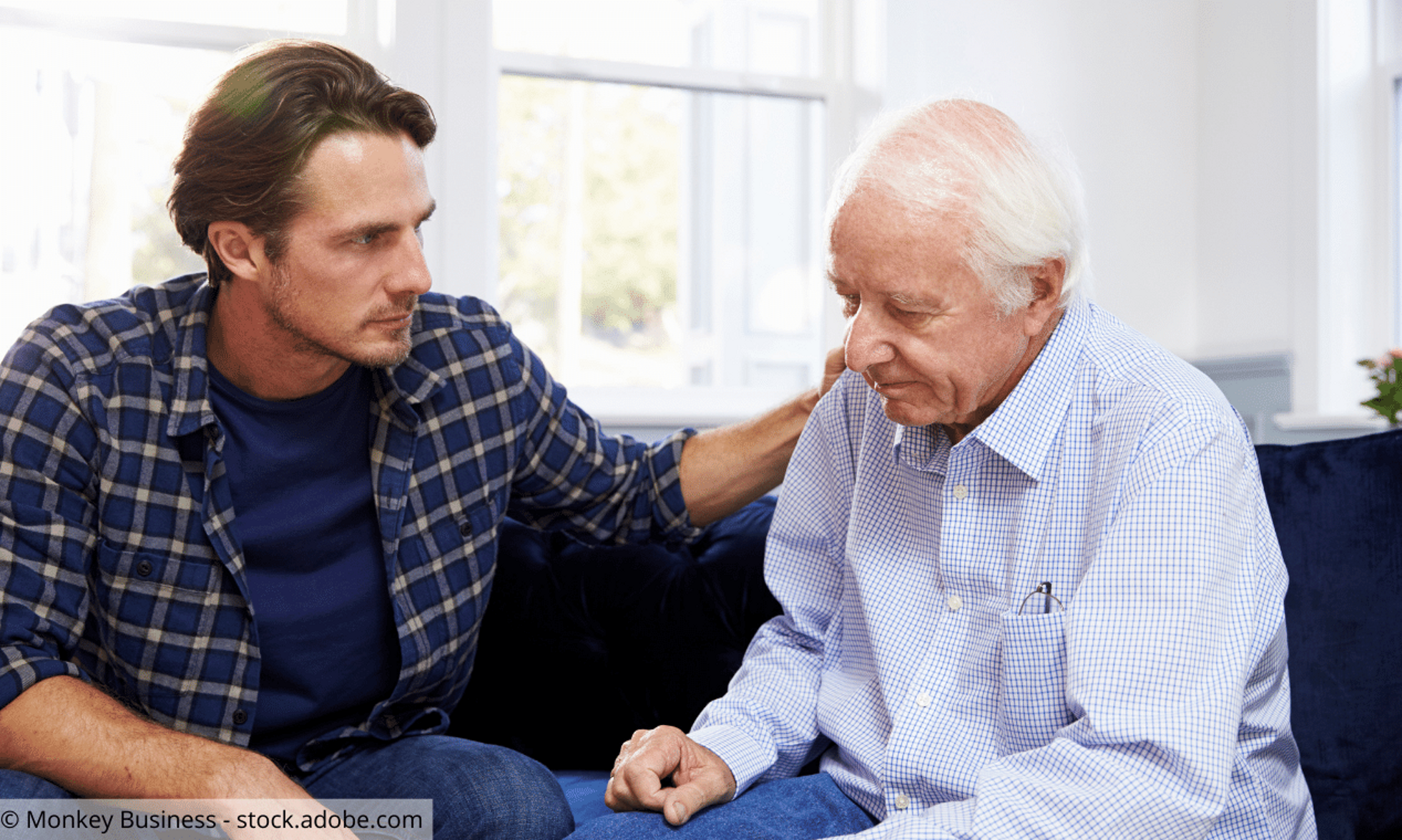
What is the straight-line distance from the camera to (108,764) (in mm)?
1171

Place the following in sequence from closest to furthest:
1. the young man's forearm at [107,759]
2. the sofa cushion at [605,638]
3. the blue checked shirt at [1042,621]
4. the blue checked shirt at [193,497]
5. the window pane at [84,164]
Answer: the blue checked shirt at [1042,621]
the young man's forearm at [107,759]
the blue checked shirt at [193,497]
the sofa cushion at [605,638]
the window pane at [84,164]

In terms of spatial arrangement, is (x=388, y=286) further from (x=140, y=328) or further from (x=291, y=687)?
(x=291, y=687)

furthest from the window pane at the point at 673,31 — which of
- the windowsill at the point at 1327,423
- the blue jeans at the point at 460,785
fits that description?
the blue jeans at the point at 460,785

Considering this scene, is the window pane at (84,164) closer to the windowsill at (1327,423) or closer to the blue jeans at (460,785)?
the blue jeans at (460,785)

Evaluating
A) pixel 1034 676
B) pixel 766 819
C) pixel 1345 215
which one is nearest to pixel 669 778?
pixel 766 819

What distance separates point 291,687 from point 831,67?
2.21 m

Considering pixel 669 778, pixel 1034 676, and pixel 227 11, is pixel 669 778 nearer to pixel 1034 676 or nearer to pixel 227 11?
pixel 1034 676

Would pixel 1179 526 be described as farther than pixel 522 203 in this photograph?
No

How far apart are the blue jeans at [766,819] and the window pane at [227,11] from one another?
7.00 feet

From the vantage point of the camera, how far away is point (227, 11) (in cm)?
258

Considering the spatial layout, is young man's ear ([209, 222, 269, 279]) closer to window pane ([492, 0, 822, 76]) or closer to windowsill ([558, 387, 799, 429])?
windowsill ([558, 387, 799, 429])

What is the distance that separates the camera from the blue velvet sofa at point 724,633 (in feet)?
4.52

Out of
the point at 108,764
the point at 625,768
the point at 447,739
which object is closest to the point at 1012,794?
the point at 625,768

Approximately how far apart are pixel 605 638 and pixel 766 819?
0.59 metres
